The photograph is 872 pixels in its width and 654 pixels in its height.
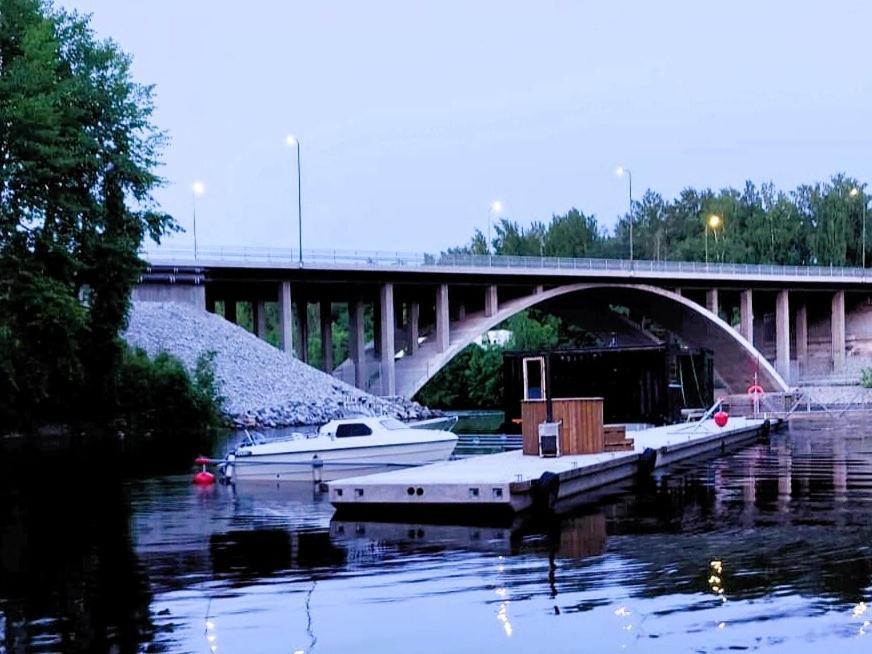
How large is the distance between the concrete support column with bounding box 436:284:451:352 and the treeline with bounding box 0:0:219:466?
55.4 feet

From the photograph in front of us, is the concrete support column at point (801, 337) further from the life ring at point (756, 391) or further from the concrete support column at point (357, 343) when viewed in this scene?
the concrete support column at point (357, 343)

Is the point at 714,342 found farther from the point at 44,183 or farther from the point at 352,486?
the point at 352,486

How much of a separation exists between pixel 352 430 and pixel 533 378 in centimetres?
464

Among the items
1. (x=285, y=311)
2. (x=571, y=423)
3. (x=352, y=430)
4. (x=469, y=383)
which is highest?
(x=285, y=311)

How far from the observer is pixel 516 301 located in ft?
233

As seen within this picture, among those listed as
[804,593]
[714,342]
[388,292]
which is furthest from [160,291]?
[804,593]

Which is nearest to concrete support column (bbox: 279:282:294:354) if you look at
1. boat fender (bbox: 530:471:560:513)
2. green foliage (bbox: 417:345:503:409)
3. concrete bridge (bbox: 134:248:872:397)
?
concrete bridge (bbox: 134:248:872:397)

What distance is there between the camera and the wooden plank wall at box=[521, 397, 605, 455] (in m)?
25.5

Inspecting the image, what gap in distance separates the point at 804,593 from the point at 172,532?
1060 cm

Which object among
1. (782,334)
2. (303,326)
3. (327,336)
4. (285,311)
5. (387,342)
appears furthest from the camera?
(782,334)

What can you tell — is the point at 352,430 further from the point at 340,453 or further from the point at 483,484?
the point at 483,484

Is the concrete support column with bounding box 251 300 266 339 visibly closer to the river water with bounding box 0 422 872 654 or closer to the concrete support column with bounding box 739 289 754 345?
the concrete support column with bounding box 739 289 754 345

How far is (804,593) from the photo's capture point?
13188mm

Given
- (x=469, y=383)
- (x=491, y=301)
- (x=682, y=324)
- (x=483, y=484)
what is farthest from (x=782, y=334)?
(x=483, y=484)
